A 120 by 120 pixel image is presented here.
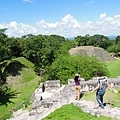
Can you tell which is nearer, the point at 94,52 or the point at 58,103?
the point at 58,103

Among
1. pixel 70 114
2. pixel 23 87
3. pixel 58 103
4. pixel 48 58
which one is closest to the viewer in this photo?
pixel 70 114

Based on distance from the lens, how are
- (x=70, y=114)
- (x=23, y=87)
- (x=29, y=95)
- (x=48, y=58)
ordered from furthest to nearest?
(x=48, y=58) < (x=23, y=87) < (x=29, y=95) < (x=70, y=114)

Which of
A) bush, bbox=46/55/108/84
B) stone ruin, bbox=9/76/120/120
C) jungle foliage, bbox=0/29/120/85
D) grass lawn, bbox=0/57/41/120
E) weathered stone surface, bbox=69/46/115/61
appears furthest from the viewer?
weathered stone surface, bbox=69/46/115/61

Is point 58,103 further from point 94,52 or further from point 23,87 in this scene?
point 94,52

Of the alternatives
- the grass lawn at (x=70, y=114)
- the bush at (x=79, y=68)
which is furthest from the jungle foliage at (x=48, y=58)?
the grass lawn at (x=70, y=114)

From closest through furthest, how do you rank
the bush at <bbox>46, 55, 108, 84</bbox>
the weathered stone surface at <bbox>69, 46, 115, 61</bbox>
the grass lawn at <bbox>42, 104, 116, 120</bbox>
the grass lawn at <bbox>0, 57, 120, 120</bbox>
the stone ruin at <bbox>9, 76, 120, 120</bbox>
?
the grass lawn at <bbox>42, 104, 116, 120</bbox> → the stone ruin at <bbox>9, 76, 120, 120</bbox> → the grass lawn at <bbox>0, 57, 120, 120</bbox> → the bush at <bbox>46, 55, 108, 84</bbox> → the weathered stone surface at <bbox>69, 46, 115, 61</bbox>

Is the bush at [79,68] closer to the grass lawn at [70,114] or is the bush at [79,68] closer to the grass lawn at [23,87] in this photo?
the grass lawn at [23,87]

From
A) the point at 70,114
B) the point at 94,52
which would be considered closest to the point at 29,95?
the point at 70,114

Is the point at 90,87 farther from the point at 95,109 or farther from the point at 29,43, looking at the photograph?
the point at 29,43

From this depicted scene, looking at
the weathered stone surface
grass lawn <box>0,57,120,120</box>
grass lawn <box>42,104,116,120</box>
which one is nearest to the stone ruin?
grass lawn <box>42,104,116,120</box>

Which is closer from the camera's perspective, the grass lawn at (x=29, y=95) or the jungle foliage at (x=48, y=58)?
the grass lawn at (x=29, y=95)

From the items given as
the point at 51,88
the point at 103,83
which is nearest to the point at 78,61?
the point at 51,88

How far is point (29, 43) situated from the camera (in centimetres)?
5669

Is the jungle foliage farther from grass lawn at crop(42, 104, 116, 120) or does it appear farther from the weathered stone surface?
grass lawn at crop(42, 104, 116, 120)
